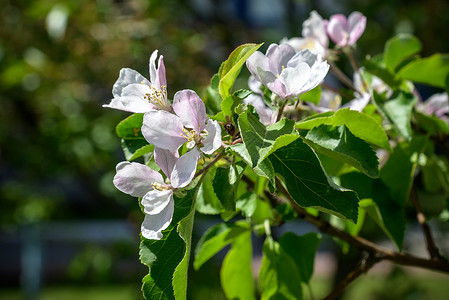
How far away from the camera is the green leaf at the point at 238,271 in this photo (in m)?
0.95

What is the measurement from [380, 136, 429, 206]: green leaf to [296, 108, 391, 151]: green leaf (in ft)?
0.56

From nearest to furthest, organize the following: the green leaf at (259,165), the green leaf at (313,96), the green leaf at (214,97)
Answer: the green leaf at (259,165) < the green leaf at (214,97) < the green leaf at (313,96)

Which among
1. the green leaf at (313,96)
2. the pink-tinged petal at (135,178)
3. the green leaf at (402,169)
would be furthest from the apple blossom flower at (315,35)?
the pink-tinged petal at (135,178)

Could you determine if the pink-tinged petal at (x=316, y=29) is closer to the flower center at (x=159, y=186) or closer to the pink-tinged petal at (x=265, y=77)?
the pink-tinged petal at (x=265, y=77)

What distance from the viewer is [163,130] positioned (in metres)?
0.59

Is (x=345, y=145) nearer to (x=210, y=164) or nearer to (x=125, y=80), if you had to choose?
(x=210, y=164)

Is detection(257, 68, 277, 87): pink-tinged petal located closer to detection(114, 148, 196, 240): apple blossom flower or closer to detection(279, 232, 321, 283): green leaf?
detection(114, 148, 196, 240): apple blossom flower

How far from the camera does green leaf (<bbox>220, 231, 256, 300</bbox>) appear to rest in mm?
948

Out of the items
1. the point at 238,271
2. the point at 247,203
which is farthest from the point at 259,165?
the point at 238,271

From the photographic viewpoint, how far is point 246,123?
0.59m

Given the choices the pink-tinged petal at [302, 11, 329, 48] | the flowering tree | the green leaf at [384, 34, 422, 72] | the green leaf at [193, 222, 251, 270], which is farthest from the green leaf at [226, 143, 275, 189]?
the green leaf at [384, 34, 422, 72]

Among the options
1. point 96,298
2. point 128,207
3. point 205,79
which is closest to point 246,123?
point 205,79

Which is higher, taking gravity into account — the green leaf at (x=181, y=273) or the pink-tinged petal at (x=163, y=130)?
the pink-tinged petal at (x=163, y=130)

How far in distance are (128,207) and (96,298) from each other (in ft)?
9.75
